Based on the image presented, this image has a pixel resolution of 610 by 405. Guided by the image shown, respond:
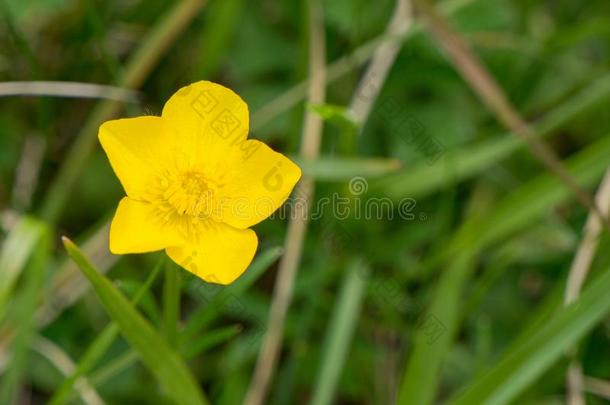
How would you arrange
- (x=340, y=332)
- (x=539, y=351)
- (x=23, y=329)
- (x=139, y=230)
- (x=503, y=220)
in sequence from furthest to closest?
(x=503, y=220)
(x=340, y=332)
(x=23, y=329)
(x=539, y=351)
(x=139, y=230)

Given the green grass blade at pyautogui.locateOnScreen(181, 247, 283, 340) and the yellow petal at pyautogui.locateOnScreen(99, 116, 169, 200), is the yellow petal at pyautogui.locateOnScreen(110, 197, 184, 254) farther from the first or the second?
the green grass blade at pyautogui.locateOnScreen(181, 247, 283, 340)

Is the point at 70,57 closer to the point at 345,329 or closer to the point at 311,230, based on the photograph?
the point at 311,230

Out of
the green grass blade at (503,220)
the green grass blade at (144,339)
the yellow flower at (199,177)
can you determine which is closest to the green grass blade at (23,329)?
the green grass blade at (144,339)

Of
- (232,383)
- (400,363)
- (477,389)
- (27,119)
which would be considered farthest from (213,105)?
(27,119)

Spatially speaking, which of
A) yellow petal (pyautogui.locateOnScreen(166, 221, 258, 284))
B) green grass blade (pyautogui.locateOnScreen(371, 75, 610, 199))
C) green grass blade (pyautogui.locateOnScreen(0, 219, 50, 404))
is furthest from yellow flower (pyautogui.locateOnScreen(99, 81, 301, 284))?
green grass blade (pyautogui.locateOnScreen(371, 75, 610, 199))

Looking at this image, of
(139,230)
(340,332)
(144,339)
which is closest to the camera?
(139,230)

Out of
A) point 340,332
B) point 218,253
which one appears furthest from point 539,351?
point 218,253

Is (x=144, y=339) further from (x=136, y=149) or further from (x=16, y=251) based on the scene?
(x=16, y=251)
